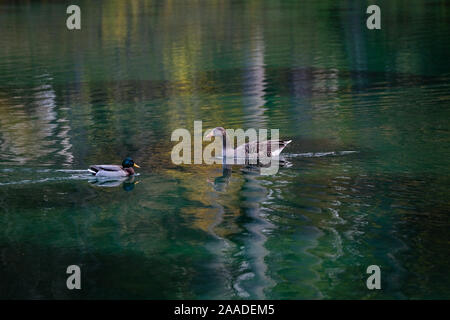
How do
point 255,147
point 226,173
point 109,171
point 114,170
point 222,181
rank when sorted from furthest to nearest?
point 255,147 → point 226,173 → point 109,171 → point 114,170 → point 222,181

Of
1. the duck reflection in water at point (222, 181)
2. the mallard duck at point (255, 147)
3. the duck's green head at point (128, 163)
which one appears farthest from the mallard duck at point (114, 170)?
the mallard duck at point (255, 147)

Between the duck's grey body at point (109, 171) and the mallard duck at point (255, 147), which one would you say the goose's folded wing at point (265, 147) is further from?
the duck's grey body at point (109, 171)

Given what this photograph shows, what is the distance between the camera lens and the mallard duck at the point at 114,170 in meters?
17.6

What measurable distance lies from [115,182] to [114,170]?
0.25m

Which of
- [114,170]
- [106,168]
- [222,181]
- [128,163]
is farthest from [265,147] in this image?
[106,168]

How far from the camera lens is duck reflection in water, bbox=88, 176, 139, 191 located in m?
17.4

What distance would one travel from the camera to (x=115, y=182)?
17.6 m

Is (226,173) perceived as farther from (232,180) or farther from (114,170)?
(114,170)

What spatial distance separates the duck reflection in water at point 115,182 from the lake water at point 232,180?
0.33 ft

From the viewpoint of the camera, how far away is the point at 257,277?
40.7ft

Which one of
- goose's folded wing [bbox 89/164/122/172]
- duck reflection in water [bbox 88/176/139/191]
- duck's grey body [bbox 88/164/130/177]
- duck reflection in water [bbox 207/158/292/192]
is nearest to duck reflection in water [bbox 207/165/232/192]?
duck reflection in water [bbox 207/158/292/192]

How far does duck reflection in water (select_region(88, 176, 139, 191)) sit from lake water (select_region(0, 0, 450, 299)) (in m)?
0.10

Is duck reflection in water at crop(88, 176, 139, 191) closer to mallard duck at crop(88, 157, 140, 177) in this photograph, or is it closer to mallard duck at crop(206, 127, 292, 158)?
mallard duck at crop(88, 157, 140, 177)
